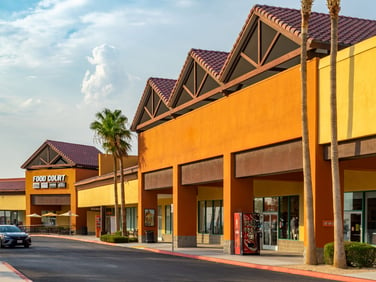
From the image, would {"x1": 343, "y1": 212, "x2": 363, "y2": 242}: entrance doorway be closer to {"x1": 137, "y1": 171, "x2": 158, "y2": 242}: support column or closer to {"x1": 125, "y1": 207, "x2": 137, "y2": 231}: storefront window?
{"x1": 137, "y1": 171, "x2": 158, "y2": 242}: support column

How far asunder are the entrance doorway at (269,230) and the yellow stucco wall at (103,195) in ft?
55.1

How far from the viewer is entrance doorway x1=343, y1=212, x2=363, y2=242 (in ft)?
100

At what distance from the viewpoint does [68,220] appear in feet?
262

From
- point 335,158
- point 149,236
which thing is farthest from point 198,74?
point 335,158

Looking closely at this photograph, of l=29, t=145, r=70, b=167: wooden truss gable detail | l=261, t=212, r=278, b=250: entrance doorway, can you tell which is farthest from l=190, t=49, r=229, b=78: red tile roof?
l=29, t=145, r=70, b=167: wooden truss gable detail

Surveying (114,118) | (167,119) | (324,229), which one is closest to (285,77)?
(324,229)

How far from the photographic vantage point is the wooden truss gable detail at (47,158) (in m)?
77.8

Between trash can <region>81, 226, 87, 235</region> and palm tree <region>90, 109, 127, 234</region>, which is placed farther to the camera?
trash can <region>81, 226, 87, 235</region>

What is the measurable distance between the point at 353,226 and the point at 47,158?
54641mm

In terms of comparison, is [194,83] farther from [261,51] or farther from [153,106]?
[261,51]

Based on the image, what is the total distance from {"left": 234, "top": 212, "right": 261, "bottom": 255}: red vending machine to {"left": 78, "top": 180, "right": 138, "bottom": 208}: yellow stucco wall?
21978 mm

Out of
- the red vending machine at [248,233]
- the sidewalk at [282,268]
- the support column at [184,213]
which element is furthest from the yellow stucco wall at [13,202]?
the red vending machine at [248,233]

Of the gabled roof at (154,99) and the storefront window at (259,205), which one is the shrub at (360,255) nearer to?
the storefront window at (259,205)

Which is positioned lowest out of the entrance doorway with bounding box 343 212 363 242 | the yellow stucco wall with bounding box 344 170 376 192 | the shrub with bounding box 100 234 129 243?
the shrub with bounding box 100 234 129 243
